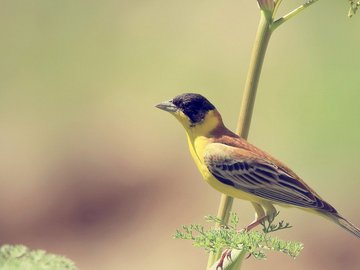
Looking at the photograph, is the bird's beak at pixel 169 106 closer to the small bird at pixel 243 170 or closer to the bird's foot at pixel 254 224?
the small bird at pixel 243 170

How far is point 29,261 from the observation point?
3350 millimetres

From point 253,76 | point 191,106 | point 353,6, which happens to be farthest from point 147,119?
point 253,76

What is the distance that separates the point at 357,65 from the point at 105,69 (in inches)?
153

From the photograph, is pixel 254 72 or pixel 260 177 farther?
pixel 260 177

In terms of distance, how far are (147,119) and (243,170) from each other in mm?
8930

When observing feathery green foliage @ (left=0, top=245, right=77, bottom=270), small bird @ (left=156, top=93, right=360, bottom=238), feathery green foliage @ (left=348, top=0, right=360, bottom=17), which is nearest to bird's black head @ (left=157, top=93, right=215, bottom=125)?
small bird @ (left=156, top=93, right=360, bottom=238)

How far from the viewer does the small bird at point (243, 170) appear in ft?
17.1

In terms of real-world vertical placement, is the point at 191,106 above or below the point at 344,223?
above

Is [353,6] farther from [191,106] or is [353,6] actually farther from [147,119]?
[147,119]

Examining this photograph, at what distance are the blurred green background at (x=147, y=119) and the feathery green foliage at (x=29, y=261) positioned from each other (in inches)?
333

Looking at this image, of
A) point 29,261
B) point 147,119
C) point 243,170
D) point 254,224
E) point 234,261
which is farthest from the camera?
point 147,119

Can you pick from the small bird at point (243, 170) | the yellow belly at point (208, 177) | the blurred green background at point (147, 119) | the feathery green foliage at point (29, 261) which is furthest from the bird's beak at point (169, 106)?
the blurred green background at point (147, 119)

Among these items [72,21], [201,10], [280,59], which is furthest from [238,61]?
[72,21]

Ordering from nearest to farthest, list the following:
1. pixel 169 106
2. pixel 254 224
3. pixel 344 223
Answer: pixel 254 224, pixel 344 223, pixel 169 106
